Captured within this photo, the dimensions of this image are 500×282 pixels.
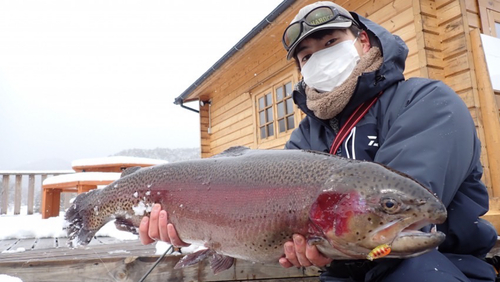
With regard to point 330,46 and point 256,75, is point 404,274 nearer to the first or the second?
point 330,46

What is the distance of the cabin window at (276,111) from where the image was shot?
850 cm

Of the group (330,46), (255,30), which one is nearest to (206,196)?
(330,46)

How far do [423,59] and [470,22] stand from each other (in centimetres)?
88

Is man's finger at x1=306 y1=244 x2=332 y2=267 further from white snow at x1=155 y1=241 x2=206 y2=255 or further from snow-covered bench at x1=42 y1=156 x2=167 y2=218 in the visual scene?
snow-covered bench at x1=42 y1=156 x2=167 y2=218

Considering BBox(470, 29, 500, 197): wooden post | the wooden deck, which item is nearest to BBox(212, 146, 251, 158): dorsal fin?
the wooden deck

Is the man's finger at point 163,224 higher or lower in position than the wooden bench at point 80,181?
lower

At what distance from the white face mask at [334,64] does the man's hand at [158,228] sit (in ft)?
4.63

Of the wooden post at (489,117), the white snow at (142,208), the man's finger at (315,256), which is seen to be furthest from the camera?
the wooden post at (489,117)

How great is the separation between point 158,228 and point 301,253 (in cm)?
98

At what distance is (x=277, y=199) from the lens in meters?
1.64

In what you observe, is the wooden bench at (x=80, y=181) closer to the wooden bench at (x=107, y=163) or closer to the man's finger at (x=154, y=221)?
the wooden bench at (x=107, y=163)

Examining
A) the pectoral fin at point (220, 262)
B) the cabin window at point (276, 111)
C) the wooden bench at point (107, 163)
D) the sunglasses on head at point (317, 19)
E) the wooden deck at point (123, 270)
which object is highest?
the cabin window at point (276, 111)

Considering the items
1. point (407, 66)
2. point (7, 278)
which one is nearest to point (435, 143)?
point (7, 278)

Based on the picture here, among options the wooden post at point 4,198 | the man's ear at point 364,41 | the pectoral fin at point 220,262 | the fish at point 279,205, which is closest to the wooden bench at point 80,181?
the wooden post at point 4,198
